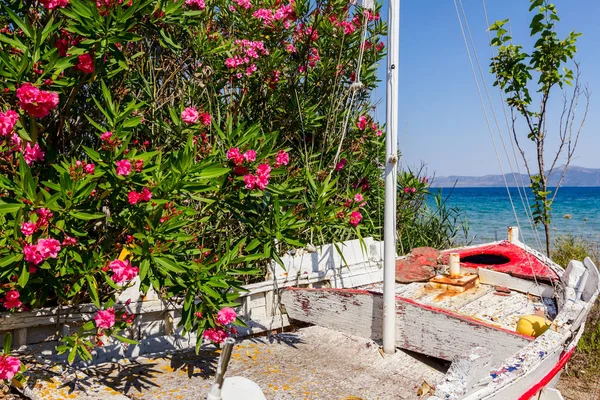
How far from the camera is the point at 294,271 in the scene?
4262 mm

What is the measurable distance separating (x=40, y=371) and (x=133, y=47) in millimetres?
2722

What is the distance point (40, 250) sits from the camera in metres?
2.51

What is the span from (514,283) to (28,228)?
395cm

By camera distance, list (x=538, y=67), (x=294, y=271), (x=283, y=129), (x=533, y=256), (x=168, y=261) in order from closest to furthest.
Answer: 1. (x=168, y=261)
2. (x=294, y=271)
3. (x=533, y=256)
4. (x=283, y=129)
5. (x=538, y=67)

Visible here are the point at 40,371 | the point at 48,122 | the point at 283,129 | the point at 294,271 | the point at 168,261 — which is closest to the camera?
the point at 168,261

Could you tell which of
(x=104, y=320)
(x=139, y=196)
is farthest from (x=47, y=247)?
(x=104, y=320)

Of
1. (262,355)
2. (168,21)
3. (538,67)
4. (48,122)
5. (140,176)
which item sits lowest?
(262,355)

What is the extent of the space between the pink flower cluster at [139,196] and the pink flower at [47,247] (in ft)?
1.38

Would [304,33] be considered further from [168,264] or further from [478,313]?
[168,264]

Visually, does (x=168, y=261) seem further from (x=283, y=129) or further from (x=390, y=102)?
(x=283, y=129)

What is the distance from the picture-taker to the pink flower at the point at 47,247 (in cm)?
251

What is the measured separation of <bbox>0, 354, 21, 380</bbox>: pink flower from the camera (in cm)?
265

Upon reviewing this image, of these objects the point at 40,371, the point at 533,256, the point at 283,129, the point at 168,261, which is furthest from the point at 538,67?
the point at 40,371

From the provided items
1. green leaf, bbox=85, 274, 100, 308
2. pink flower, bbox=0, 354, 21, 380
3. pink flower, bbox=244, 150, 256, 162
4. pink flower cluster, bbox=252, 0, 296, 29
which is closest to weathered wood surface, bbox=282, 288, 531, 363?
pink flower, bbox=244, 150, 256, 162
